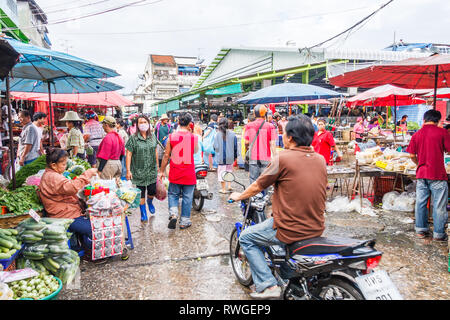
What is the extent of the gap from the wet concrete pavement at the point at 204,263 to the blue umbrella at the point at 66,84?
3.15 m

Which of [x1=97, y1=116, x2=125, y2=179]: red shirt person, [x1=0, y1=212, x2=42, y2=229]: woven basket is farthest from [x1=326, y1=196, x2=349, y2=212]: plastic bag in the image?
[x1=0, y1=212, x2=42, y2=229]: woven basket

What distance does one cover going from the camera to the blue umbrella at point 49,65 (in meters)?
3.49

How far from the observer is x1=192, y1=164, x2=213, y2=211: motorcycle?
6172 mm

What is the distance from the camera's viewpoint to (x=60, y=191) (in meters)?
3.73

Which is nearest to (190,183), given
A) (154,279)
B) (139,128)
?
(139,128)

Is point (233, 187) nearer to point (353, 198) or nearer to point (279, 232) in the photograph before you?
point (353, 198)

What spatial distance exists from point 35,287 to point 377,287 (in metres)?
3.12

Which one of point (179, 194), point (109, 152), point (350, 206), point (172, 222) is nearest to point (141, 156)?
point (109, 152)

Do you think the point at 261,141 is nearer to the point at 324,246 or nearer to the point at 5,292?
the point at 324,246

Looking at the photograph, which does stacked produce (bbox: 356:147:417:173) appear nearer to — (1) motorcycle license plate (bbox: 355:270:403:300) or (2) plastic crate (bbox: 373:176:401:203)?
(2) plastic crate (bbox: 373:176:401:203)

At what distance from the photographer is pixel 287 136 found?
267cm

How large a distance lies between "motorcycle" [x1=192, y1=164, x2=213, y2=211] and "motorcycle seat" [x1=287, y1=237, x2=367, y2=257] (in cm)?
374

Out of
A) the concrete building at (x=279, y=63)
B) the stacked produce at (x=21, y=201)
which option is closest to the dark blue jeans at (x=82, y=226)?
the stacked produce at (x=21, y=201)
